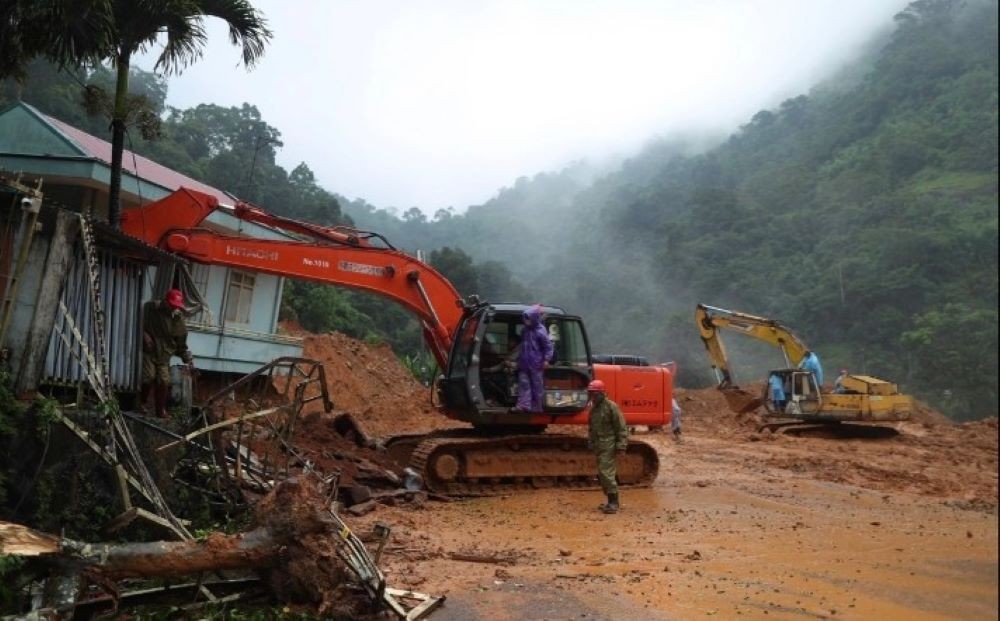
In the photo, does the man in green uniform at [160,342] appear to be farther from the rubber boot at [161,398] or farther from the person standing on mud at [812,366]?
the person standing on mud at [812,366]

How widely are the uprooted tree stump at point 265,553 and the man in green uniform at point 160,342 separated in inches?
161

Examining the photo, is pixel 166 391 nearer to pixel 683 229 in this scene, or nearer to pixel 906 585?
pixel 906 585

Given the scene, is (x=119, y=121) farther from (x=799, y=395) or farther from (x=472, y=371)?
(x=799, y=395)

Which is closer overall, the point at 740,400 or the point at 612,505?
the point at 612,505

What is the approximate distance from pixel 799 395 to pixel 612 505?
11918 millimetres

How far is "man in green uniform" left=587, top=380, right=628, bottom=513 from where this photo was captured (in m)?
9.59

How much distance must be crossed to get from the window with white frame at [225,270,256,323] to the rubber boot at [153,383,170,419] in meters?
9.84

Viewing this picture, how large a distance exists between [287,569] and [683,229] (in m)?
56.7

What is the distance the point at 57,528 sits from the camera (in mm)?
5859

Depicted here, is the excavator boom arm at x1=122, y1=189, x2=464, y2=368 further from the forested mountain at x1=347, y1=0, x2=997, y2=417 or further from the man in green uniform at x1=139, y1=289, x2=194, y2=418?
the forested mountain at x1=347, y1=0, x2=997, y2=417

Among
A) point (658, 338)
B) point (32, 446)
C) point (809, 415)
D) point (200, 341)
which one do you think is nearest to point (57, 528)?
point (32, 446)

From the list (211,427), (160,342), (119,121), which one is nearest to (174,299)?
(160,342)

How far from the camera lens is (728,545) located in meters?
7.54

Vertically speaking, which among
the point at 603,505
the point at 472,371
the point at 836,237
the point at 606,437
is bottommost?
the point at 603,505
